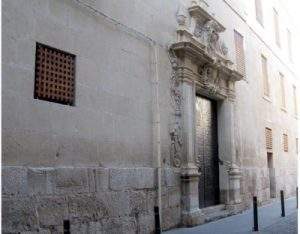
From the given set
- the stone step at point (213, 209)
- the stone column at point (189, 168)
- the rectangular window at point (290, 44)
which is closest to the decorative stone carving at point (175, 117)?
the stone column at point (189, 168)

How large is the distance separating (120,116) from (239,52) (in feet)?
26.6

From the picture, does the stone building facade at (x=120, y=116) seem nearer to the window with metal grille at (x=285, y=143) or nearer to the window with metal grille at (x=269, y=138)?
the window with metal grille at (x=269, y=138)

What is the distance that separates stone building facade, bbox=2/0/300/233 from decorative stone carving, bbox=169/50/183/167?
3 cm

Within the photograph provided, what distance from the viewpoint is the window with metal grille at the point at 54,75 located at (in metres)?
6.23

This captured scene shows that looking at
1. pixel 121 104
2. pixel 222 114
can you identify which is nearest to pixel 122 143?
pixel 121 104

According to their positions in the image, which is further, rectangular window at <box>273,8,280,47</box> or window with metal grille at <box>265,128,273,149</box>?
rectangular window at <box>273,8,280,47</box>

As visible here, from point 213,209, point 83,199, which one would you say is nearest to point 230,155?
point 213,209

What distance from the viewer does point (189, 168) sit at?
380 inches

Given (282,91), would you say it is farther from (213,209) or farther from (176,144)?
(176,144)

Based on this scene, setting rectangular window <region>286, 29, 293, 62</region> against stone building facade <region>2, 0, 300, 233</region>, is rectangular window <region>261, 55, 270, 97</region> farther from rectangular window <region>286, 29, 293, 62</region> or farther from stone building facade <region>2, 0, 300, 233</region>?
rectangular window <region>286, 29, 293, 62</region>

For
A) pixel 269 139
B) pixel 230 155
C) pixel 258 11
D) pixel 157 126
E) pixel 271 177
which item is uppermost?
pixel 258 11

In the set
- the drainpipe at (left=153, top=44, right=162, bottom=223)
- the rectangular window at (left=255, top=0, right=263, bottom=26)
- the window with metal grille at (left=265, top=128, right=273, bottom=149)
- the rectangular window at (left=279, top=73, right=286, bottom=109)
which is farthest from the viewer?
the rectangular window at (left=279, top=73, right=286, bottom=109)

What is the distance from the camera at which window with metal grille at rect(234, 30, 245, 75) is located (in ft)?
47.7

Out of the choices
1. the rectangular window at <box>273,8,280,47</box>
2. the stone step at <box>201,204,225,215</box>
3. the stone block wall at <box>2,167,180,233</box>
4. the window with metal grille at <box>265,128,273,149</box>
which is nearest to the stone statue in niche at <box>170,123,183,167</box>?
the stone block wall at <box>2,167,180,233</box>
